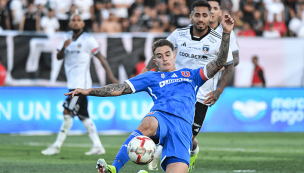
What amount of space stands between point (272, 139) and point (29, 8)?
9243 mm

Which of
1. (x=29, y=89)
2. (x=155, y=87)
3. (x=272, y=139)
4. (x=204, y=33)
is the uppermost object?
(x=204, y=33)

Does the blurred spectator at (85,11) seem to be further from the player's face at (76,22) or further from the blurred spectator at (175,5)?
the player's face at (76,22)

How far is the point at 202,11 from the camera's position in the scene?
20.8 ft

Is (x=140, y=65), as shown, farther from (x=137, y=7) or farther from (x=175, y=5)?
(x=175, y=5)

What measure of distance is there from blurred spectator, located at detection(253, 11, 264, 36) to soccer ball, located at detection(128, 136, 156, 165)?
565 inches

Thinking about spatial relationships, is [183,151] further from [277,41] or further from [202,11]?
[277,41]

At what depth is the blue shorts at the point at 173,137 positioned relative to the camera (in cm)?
524

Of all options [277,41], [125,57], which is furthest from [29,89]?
[277,41]

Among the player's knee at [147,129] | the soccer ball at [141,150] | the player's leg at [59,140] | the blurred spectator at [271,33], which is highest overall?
the blurred spectator at [271,33]

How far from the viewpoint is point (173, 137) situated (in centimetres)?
529

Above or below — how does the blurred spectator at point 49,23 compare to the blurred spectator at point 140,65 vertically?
above

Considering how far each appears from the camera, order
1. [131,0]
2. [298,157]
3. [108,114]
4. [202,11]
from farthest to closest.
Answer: [131,0], [108,114], [298,157], [202,11]

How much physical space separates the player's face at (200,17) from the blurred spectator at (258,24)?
1261 centimetres

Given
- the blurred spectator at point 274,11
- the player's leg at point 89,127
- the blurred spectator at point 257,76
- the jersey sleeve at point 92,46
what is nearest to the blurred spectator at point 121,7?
the blurred spectator at point 257,76
